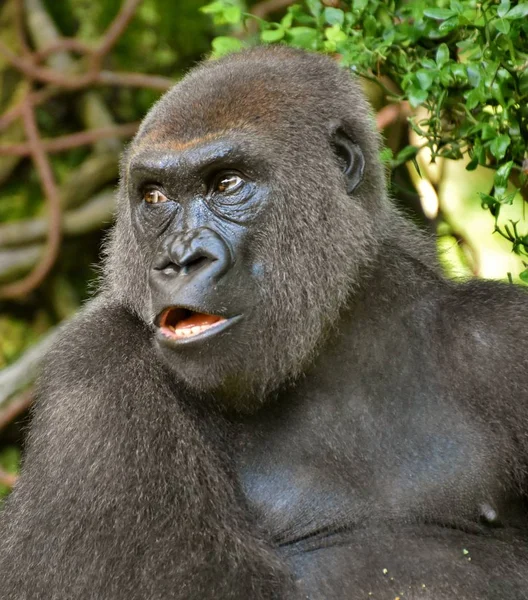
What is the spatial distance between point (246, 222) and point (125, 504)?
1.00 meters

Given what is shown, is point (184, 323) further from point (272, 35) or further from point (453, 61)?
point (272, 35)

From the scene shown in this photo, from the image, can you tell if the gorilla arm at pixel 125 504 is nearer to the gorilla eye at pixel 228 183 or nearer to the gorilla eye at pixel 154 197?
the gorilla eye at pixel 154 197

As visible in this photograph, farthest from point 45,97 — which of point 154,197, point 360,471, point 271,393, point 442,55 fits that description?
point 360,471

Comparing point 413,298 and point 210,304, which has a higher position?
point 210,304

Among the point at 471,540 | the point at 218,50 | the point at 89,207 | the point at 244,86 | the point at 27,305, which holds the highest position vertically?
the point at 244,86

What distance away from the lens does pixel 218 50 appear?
4.54m

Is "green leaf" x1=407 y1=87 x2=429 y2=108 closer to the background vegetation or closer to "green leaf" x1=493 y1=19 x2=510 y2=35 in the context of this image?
the background vegetation

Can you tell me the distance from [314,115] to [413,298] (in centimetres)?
75

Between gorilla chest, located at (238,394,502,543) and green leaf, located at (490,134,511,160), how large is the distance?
91cm

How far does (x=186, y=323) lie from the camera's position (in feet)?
11.0

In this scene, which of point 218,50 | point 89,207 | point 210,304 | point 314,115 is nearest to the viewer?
point 210,304

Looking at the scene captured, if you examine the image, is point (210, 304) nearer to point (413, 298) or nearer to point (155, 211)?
point (155, 211)

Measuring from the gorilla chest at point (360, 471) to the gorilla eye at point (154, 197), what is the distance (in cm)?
85

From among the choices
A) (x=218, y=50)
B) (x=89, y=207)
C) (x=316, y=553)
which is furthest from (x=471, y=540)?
(x=89, y=207)
